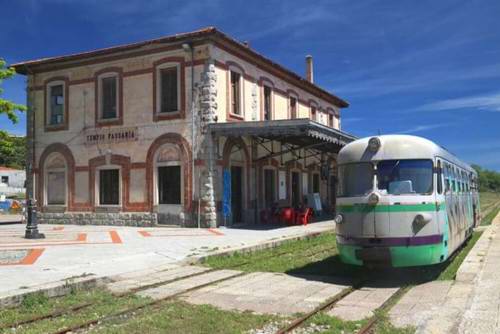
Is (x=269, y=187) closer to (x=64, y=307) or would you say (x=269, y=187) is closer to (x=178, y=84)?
(x=178, y=84)

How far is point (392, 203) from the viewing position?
936 centimetres

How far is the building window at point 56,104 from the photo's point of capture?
25984 mm

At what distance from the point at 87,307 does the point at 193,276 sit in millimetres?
3089

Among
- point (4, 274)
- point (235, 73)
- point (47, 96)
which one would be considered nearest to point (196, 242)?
point (4, 274)

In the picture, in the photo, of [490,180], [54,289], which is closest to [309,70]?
[54,289]

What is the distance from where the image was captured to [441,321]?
6.69 meters

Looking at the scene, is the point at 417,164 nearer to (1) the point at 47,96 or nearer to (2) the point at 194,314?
(2) the point at 194,314

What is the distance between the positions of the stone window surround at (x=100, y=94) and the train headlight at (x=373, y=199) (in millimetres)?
16480

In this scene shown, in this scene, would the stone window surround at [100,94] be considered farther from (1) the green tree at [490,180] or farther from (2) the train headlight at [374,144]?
(1) the green tree at [490,180]

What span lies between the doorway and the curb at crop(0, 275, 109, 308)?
44.2 feet

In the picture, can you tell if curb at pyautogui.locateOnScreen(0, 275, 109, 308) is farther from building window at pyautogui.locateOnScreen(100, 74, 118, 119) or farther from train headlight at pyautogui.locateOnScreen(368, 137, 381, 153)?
building window at pyautogui.locateOnScreen(100, 74, 118, 119)

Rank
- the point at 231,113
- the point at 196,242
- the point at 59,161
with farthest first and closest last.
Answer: the point at 59,161 < the point at 231,113 < the point at 196,242

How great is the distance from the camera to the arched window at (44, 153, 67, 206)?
25.6 metres

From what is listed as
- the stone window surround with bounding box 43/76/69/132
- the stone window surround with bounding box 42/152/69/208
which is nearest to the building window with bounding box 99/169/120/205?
the stone window surround with bounding box 42/152/69/208
